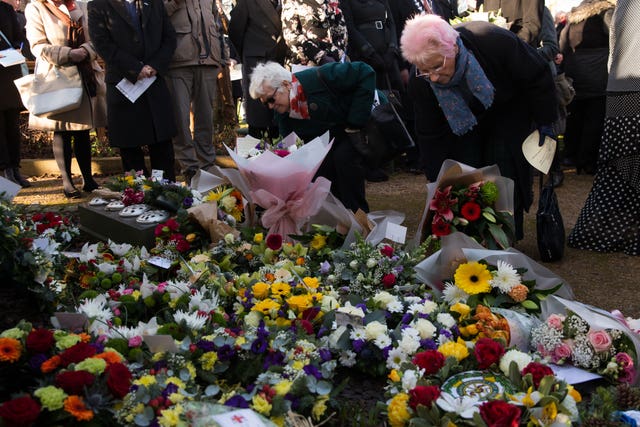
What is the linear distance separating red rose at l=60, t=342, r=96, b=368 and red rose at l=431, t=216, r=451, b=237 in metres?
1.83

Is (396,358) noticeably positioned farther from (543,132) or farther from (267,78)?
(267,78)

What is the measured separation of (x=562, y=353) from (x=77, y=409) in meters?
1.55

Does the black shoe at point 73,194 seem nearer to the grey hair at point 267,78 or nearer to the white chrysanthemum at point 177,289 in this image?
the grey hair at point 267,78

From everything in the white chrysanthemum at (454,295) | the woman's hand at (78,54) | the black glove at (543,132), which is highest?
the woman's hand at (78,54)

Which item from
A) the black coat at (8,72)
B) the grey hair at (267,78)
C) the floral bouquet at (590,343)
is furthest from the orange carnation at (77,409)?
the black coat at (8,72)

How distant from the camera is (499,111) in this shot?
4062mm

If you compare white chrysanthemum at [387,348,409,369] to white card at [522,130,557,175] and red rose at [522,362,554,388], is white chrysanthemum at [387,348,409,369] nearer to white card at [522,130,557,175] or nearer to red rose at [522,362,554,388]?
red rose at [522,362,554,388]

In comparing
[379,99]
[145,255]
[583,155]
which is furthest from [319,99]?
[583,155]

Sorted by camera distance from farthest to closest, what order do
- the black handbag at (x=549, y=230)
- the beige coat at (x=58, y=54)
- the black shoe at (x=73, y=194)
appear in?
the black shoe at (x=73, y=194)
the beige coat at (x=58, y=54)
the black handbag at (x=549, y=230)

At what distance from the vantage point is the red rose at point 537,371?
2.04 metres

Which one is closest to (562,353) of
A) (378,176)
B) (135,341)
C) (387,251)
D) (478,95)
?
(387,251)

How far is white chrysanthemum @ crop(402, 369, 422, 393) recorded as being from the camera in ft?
6.76

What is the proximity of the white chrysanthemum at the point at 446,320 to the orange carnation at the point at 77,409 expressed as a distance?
1.31 m

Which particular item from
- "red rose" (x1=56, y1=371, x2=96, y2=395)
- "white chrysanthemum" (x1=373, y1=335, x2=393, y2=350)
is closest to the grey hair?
"white chrysanthemum" (x1=373, y1=335, x2=393, y2=350)
